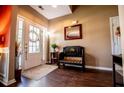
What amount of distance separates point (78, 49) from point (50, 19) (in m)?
2.42

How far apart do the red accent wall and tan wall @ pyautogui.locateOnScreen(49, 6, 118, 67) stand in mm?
2681

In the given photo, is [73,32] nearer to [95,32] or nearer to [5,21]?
[95,32]

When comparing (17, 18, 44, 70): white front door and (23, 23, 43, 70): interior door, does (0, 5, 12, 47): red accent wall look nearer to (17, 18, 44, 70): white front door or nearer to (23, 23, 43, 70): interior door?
(17, 18, 44, 70): white front door

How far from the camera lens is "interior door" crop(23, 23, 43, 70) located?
11.0ft

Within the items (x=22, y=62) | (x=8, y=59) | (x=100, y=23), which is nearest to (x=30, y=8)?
(x=22, y=62)

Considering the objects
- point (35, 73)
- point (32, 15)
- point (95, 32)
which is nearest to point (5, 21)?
point (32, 15)

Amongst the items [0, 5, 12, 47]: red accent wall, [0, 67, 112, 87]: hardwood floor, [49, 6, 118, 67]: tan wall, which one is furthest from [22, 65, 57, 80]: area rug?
[49, 6, 118, 67]: tan wall

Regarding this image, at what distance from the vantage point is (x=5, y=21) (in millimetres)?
2242

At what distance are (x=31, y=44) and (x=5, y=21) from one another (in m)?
1.62

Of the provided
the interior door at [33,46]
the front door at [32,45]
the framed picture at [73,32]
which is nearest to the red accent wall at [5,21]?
the front door at [32,45]

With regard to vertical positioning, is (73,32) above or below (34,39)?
above

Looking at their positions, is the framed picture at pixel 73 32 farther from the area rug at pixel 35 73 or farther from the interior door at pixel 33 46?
the area rug at pixel 35 73

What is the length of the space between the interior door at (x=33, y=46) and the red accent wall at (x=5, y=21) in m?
1.03

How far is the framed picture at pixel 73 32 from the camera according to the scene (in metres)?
3.96
